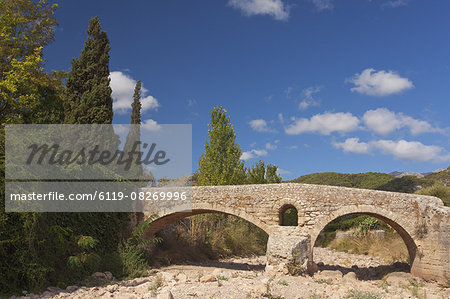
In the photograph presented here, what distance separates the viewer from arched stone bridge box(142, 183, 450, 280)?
498 inches

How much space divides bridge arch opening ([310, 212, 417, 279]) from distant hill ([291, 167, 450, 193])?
12456 mm

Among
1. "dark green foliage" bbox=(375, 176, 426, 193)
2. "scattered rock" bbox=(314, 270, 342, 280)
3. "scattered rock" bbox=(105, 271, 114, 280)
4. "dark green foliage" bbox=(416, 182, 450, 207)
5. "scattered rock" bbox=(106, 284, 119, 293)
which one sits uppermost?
"dark green foliage" bbox=(375, 176, 426, 193)

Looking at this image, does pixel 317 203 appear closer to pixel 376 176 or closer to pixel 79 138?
pixel 79 138

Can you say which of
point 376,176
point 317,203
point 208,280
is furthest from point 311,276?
point 376,176

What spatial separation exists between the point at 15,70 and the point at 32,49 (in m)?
1.53

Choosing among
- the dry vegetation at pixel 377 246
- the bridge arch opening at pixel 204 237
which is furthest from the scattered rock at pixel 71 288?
the dry vegetation at pixel 377 246

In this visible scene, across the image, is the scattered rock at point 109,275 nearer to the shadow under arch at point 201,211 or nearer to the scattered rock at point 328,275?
the shadow under arch at point 201,211

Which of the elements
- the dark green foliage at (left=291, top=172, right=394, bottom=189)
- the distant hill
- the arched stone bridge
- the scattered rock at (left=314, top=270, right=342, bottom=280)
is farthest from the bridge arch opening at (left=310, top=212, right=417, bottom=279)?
the dark green foliage at (left=291, top=172, right=394, bottom=189)

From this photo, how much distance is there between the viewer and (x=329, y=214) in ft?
43.8

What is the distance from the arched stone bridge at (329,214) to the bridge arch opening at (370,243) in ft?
0.83

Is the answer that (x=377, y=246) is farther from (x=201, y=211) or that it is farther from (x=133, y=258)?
(x=133, y=258)

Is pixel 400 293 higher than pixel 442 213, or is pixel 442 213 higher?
pixel 442 213

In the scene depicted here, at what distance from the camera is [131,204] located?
15.0m

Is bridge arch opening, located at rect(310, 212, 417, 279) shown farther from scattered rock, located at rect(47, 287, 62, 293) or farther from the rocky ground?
scattered rock, located at rect(47, 287, 62, 293)
